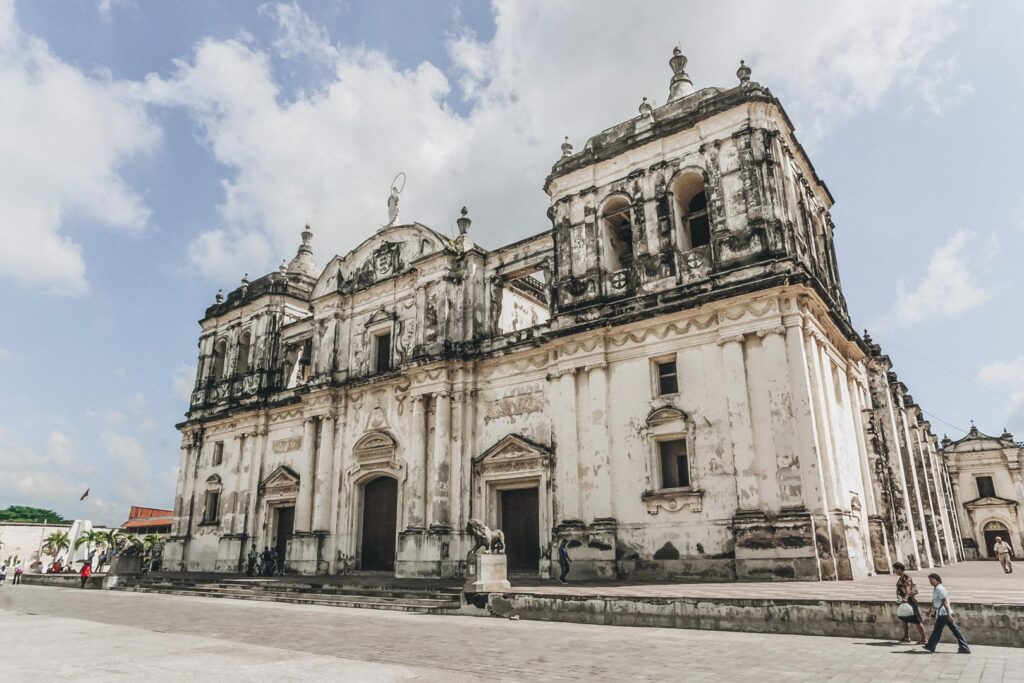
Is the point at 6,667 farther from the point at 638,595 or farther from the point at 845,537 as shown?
the point at 845,537

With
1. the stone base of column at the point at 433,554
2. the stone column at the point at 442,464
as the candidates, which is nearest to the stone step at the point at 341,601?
the stone base of column at the point at 433,554

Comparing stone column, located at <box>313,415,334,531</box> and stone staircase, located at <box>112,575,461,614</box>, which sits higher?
stone column, located at <box>313,415,334,531</box>

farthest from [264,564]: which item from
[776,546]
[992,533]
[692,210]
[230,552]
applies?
[992,533]

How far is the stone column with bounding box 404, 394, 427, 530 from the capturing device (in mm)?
20219

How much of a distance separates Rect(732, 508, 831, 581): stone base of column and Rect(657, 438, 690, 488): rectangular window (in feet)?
6.28

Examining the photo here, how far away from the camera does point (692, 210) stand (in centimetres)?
1931

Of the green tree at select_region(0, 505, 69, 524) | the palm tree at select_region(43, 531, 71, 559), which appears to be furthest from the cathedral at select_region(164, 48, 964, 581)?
the green tree at select_region(0, 505, 69, 524)

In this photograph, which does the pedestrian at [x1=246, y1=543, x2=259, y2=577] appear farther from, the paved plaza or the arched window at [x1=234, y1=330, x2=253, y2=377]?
the paved plaza

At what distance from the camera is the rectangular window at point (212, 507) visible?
27.8 m

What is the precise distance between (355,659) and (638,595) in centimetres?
530

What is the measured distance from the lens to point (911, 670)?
645 cm

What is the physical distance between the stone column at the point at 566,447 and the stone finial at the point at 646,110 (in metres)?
8.09

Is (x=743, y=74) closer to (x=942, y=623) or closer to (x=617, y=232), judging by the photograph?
(x=617, y=232)

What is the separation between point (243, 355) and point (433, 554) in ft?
53.3
